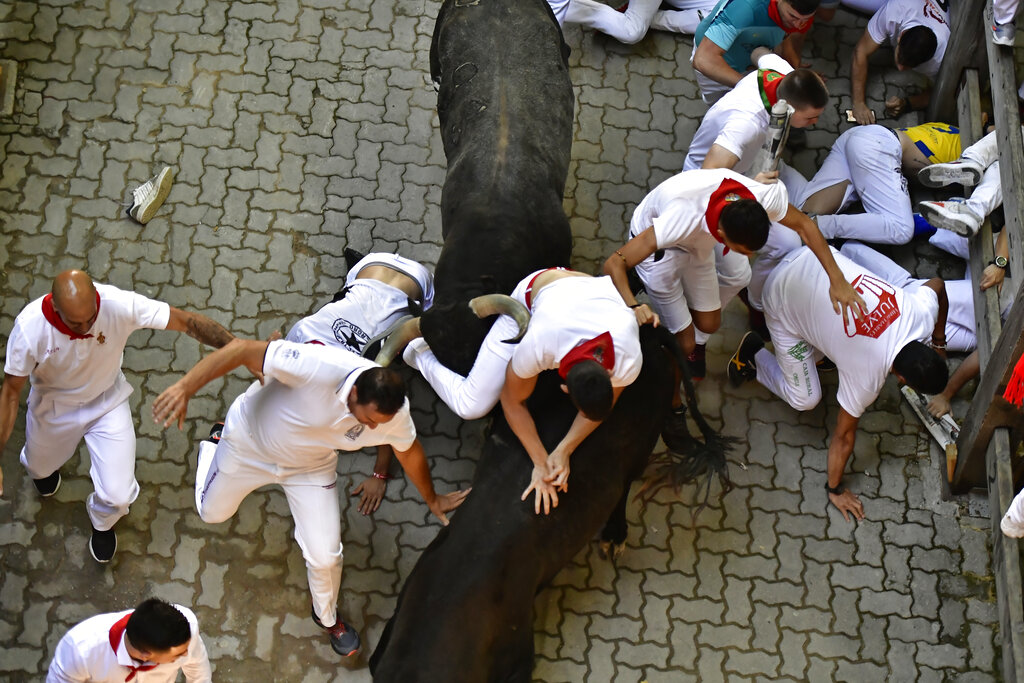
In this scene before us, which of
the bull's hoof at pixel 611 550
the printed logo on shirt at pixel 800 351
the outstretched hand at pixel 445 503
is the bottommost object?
the bull's hoof at pixel 611 550

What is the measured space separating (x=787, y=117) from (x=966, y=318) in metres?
1.79

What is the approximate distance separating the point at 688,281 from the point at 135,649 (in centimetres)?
352

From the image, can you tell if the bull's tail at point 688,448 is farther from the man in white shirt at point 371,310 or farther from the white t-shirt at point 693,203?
the man in white shirt at point 371,310

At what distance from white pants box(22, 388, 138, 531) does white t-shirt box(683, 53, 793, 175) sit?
3766mm

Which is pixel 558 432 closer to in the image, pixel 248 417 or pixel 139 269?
pixel 248 417

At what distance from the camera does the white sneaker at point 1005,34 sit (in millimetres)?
6383

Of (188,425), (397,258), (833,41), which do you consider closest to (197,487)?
(188,425)

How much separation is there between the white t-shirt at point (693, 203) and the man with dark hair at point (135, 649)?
9.99 feet

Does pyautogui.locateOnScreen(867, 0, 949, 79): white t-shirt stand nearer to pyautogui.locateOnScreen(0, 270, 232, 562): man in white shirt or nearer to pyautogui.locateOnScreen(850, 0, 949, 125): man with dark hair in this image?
pyautogui.locateOnScreen(850, 0, 949, 125): man with dark hair

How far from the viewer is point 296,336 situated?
564cm

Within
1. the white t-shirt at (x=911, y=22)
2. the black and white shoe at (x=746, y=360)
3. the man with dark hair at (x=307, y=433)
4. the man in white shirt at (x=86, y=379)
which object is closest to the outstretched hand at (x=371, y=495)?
the man with dark hair at (x=307, y=433)

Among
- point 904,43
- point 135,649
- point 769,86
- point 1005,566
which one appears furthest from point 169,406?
point 904,43

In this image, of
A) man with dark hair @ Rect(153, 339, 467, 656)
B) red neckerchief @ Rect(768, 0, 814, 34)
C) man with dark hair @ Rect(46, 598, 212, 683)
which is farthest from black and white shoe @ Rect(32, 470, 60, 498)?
red neckerchief @ Rect(768, 0, 814, 34)

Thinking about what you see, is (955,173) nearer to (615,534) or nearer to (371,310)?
(615,534)
